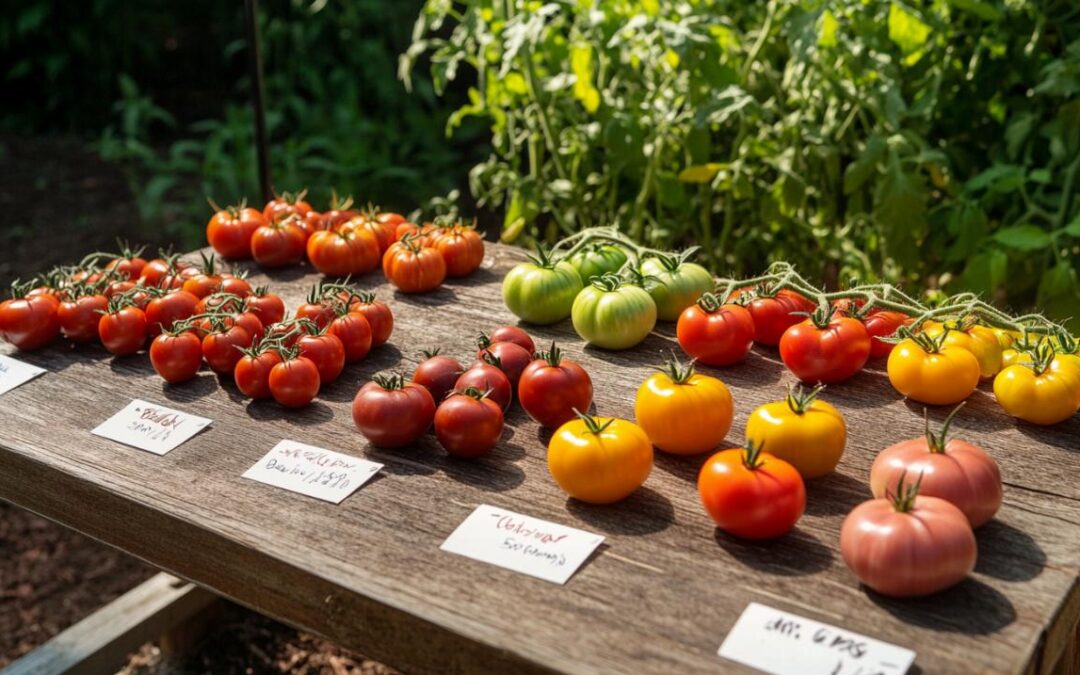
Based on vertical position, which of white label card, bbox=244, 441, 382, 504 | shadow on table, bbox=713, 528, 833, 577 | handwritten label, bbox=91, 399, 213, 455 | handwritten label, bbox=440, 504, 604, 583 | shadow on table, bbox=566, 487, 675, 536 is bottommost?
handwritten label, bbox=91, 399, 213, 455

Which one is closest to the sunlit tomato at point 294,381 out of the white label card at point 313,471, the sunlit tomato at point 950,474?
the white label card at point 313,471

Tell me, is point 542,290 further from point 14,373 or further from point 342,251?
point 14,373

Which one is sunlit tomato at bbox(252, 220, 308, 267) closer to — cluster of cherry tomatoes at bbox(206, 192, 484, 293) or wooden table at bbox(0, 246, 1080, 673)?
cluster of cherry tomatoes at bbox(206, 192, 484, 293)

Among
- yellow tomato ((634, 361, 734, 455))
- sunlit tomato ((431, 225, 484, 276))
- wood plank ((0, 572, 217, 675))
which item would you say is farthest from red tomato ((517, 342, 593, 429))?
wood plank ((0, 572, 217, 675))

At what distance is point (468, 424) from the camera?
4.67 ft

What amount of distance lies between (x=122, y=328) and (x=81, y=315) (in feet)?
0.40

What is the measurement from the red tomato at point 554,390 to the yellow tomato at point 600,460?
14 centimetres

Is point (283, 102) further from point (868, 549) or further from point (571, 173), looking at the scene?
point (868, 549)

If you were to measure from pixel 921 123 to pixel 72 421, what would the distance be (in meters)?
2.08

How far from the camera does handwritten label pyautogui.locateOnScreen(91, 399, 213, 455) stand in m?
1.56

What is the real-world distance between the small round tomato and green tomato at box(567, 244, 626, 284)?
2.49ft

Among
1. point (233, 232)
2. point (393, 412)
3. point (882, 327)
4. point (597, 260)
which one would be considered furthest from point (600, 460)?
point (233, 232)

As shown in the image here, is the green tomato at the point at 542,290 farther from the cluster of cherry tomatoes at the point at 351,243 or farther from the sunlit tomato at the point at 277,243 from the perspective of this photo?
the sunlit tomato at the point at 277,243

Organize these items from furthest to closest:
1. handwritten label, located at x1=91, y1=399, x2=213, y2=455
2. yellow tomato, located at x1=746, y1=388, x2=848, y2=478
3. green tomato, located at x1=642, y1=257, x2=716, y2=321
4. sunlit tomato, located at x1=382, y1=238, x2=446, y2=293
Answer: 1. sunlit tomato, located at x1=382, y1=238, x2=446, y2=293
2. green tomato, located at x1=642, y1=257, x2=716, y2=321
3. handwritten label, located at x1=91, y1=399, x2=213, y2=455
4. yellow tomato, located at x1=746, y1=388, x2=848, y2=478
